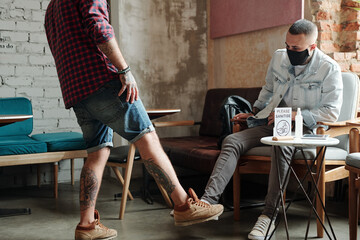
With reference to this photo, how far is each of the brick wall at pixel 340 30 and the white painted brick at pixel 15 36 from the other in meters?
2.80

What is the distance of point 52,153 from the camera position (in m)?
4.02

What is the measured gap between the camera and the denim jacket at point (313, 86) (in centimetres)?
299

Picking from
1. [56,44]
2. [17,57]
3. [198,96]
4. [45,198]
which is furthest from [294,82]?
[17,57]

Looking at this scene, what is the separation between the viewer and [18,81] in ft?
15.3

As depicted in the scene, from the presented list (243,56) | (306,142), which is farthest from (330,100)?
(243,56)

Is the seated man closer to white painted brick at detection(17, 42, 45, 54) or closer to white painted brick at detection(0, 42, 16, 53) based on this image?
white painted brick at detection(17, 42, 45, 54)

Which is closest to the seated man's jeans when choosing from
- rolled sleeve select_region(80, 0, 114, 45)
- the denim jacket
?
the denim jacket

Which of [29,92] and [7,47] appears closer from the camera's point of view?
[7,47]

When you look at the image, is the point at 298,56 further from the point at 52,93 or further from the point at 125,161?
the point at 52,93

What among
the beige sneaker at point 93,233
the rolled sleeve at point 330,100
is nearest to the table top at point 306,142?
Result: the rolled sleeve at point 330,100

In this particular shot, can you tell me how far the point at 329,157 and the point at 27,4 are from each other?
131 inches

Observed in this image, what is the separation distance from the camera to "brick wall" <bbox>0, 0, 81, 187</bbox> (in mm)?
4594

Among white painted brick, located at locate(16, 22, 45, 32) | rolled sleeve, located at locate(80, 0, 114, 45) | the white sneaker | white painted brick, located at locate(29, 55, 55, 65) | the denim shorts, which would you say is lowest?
the white sneaker

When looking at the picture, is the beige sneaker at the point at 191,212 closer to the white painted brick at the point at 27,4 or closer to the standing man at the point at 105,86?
the standing man at the point at 105,86
